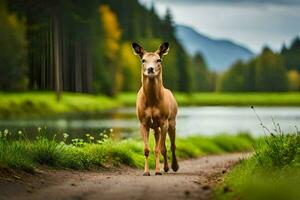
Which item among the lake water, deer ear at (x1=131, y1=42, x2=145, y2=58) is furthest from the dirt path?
the lake water

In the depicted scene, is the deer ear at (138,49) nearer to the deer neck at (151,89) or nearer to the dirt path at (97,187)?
the deer neck at (151,89)

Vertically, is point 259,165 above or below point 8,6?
below

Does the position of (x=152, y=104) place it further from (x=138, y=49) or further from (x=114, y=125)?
(x=114, y=125)

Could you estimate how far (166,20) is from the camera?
147 metres

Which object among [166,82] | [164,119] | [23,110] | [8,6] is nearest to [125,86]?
[166,82]

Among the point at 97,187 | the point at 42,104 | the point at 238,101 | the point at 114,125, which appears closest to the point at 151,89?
the point at 97,187

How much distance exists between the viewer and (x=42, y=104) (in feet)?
239

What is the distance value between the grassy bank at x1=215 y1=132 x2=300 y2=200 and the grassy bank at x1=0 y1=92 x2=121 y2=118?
49.3 meters

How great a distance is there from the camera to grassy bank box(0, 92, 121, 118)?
6588cm

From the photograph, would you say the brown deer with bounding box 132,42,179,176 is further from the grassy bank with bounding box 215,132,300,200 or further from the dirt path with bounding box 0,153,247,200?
the grassy bank with bounding box 215,132,300,200

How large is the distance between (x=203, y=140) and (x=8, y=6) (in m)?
56.1

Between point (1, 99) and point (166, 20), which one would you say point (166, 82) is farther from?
point (1, 99)

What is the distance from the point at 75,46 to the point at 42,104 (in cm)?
2939

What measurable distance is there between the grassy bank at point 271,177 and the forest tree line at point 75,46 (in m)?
60.7
